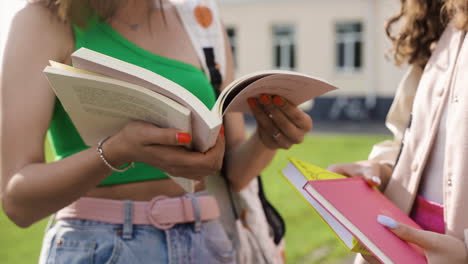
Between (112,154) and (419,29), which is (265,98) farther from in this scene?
(419,29)

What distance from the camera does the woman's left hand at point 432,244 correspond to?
1.33m

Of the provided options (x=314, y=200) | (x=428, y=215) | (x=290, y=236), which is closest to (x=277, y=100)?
(x=314, y=200)

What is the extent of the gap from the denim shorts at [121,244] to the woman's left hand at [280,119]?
372 millimetres

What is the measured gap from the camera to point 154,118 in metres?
1.29

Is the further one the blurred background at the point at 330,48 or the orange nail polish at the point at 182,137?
the blurred background at the point at 330,48

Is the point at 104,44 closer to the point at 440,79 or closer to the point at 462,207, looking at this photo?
the point at 440,79

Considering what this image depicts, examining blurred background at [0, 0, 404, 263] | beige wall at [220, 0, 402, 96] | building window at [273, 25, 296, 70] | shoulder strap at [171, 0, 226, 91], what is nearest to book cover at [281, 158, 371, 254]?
shoulder strap at [171, 0, 226, 91]

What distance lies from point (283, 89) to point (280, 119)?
0.14 m

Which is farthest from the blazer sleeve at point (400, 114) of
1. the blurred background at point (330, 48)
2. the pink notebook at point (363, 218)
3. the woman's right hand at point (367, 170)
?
the blurred background at point (330, 48)

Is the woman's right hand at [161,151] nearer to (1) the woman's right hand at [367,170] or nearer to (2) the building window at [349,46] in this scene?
(1) the woman's right hand at [367,170]

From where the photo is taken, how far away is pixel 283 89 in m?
1.51

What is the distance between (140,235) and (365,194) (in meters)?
0.64

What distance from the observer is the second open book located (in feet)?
3.90

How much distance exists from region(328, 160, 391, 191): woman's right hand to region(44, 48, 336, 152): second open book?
1.06 ft
